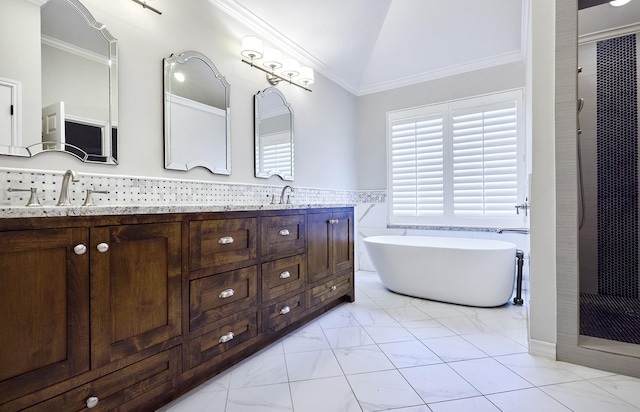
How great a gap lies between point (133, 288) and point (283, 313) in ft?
3.28

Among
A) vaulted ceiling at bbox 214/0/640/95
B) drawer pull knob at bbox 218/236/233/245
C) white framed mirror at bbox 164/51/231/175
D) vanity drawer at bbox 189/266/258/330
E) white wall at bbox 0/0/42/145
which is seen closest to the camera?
white wall at bbox 0/0/42/145

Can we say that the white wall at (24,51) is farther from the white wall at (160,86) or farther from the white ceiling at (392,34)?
the white ceiling at (392,34)

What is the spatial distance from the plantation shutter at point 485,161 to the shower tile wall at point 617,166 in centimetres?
69

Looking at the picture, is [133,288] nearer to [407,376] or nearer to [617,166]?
[407,376]

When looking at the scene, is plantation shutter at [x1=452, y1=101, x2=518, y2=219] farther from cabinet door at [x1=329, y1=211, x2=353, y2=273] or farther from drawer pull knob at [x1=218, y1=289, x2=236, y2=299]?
drawer pull knob at [x1=218, y1=289, x2=236, y2=299]

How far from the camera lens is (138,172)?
184cm

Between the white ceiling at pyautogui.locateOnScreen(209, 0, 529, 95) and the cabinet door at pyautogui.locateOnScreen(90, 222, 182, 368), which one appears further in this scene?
the white ceiling at pyautogui.locateOnScreen(209, 0, 529, 95)

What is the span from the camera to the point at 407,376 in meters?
1.66

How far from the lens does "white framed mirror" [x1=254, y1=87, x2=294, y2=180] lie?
2.68m

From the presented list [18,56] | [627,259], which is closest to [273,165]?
[18,56]

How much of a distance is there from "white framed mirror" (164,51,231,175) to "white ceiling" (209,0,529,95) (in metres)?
0.62

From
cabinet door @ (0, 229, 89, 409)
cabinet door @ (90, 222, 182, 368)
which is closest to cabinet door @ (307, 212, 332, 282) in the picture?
cabinet door @ (90, 222, 182, 368)

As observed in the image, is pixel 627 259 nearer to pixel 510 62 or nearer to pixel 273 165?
pixel 510 62

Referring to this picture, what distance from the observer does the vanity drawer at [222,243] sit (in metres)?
1.49
